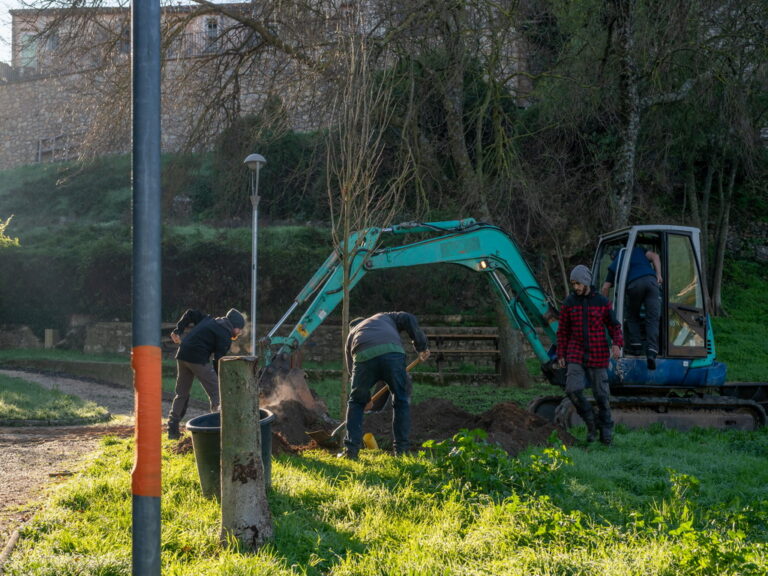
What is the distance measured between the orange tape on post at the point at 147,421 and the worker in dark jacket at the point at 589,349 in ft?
20.2

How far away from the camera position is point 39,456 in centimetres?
811

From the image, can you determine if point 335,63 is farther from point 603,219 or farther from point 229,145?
point 603,219

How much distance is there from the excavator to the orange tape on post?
6.18 metres

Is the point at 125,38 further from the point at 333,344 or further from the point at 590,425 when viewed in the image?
the point at 590,425

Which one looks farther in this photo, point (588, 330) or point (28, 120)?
point (28, 120)

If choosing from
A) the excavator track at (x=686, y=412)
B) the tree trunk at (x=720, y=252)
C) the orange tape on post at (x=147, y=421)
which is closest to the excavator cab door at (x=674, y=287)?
the excavator track at (x=686, y=412)

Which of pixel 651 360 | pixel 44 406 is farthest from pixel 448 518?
pixel 44 406

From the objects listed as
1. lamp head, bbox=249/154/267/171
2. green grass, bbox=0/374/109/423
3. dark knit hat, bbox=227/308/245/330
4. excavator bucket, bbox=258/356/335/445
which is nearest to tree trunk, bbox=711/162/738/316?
lamp head, bbox=249/154/267/171

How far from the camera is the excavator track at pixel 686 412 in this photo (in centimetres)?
955

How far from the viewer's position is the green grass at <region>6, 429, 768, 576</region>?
4.17 metres

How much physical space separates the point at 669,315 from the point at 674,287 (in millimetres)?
394

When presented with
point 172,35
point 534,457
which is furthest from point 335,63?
point 534,457

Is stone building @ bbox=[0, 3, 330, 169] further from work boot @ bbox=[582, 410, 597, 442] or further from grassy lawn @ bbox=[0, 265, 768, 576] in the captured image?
grassy lawn @ bbox=[0, 265, 768, 576]

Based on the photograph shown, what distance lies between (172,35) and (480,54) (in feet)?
21.4
